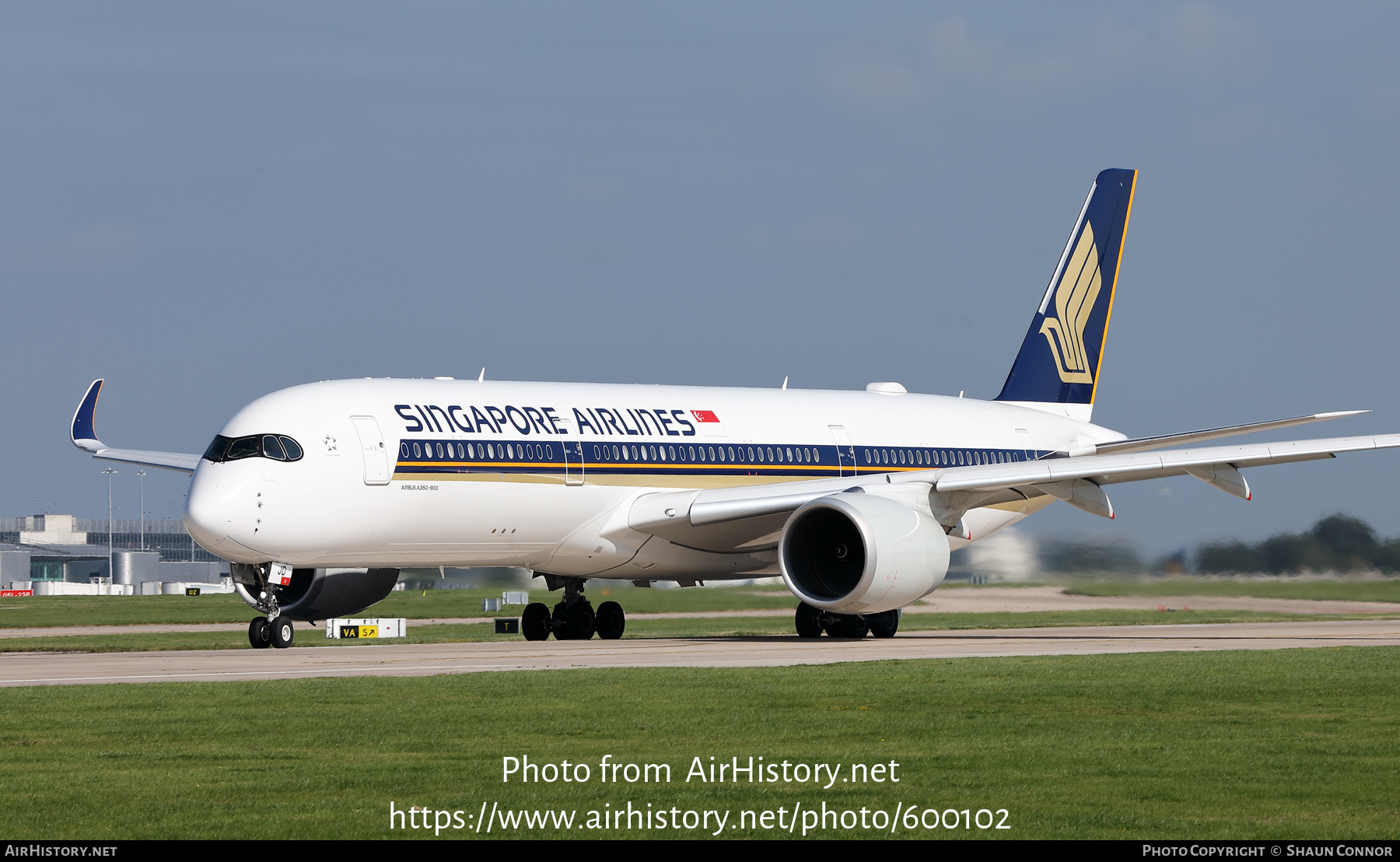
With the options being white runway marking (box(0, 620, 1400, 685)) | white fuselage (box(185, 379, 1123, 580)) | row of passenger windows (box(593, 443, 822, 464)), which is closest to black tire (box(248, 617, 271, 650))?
white runway marking (box(0, 620, 1400, 685))

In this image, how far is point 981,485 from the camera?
25141 millimetres

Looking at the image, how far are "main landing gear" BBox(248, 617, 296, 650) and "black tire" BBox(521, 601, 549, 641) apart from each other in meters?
4.48

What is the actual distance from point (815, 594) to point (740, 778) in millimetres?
13935

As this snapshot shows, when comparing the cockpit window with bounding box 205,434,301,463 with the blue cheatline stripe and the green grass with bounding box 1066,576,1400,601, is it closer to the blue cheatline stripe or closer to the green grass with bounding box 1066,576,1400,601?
the blue cheatline stripe

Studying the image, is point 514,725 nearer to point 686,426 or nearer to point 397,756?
point 397,756

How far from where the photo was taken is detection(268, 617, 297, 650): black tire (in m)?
24.4

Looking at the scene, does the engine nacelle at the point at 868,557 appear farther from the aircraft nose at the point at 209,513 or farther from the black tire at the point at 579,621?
the aircraft nose at the point at 209,513

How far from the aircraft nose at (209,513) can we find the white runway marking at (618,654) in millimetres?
Result: 1557

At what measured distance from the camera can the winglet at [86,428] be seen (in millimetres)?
32062

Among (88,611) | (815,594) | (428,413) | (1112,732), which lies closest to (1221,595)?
(815,594)

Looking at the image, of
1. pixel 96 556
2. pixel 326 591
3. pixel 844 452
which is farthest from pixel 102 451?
pixel 96 556

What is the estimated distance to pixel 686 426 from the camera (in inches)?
1093

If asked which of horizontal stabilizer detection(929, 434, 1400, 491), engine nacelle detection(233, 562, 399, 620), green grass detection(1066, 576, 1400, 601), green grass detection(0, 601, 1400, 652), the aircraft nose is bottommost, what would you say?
green grass detection(0, 601, 1400, 652)

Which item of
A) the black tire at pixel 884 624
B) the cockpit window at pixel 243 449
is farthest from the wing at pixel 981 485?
the cockpit window at pixel 243 449
